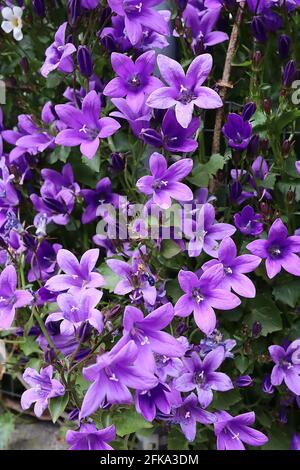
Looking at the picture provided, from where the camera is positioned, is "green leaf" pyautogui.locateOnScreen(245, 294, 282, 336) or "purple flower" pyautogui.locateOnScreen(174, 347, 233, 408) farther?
"green leaf" pyautogui.locateOnScreen(245, 294, 282, 336)

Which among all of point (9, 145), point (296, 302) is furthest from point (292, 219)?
point (9, 145)

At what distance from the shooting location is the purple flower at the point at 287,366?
1392 millimetres

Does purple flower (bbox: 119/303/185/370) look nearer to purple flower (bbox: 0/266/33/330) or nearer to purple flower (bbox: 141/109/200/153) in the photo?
purple flower (bbox: 0/266/33/330)

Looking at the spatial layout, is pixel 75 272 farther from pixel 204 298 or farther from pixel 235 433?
pixel 235 433

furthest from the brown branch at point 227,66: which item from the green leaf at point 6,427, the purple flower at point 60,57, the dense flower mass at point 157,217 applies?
the green leaf at point 6,427

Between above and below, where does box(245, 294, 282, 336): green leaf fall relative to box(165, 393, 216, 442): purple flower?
above

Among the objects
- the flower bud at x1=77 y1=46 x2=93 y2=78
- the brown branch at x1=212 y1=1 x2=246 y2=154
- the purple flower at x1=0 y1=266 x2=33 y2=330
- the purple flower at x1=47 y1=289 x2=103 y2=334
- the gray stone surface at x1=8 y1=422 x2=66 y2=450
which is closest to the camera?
the purple flower at x1=47 y1=289 x2=103 y2=334

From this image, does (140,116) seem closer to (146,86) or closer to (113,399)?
(146,86)

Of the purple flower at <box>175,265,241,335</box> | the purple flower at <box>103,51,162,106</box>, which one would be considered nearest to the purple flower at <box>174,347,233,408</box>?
the purple flower at <box>175,265,241,335</box>

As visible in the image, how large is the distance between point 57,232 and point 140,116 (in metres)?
0.51

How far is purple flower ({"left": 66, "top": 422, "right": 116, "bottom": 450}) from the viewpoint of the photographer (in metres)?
1.19

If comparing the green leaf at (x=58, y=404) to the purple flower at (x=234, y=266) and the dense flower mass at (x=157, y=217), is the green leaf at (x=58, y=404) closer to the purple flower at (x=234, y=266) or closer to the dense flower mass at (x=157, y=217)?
the dense flower mass at (x=157, y=217)

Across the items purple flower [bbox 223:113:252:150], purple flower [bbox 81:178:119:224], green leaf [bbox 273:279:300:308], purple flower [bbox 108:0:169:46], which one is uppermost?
purple flower [bbox 108:0:169:46]
